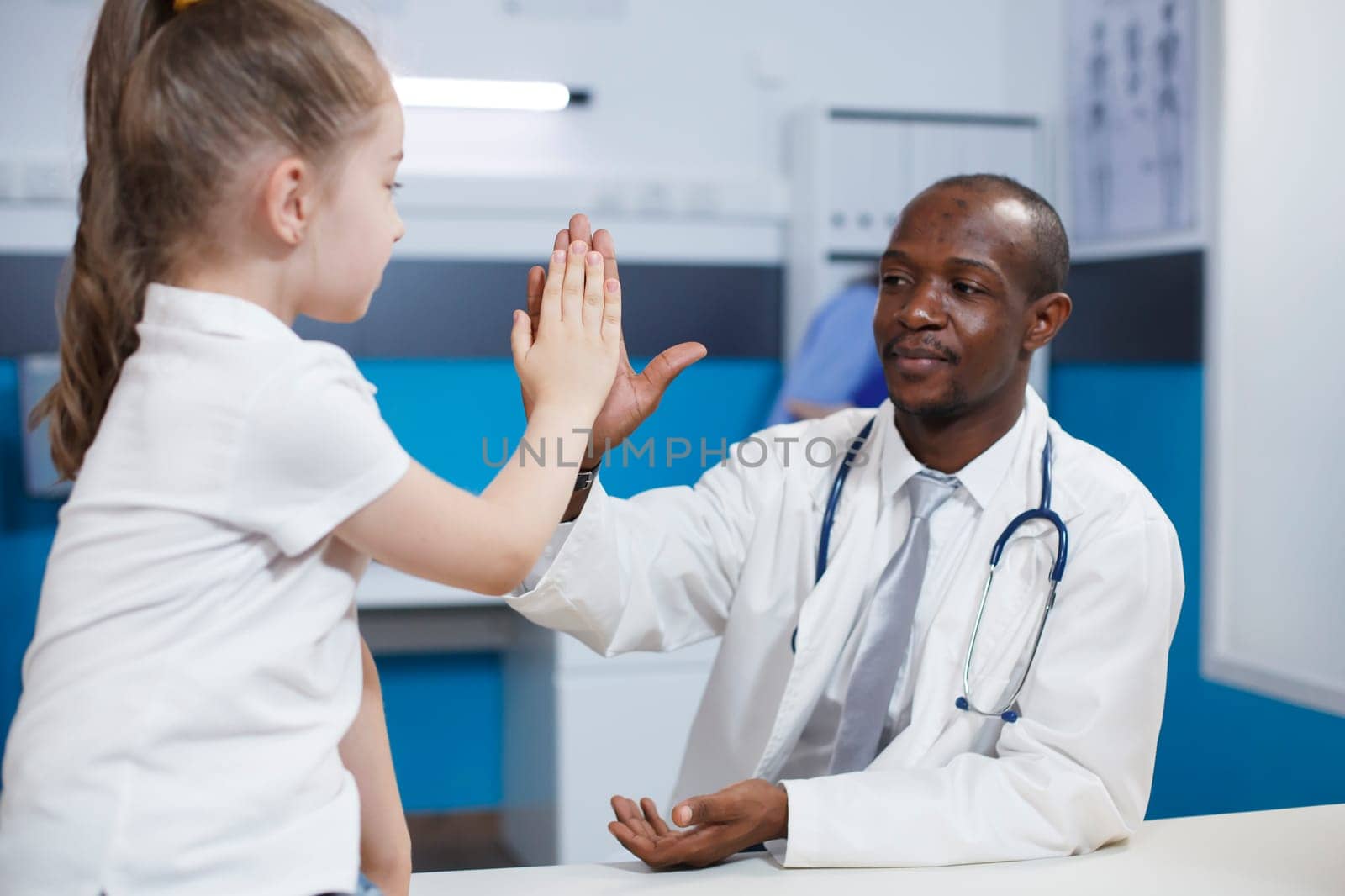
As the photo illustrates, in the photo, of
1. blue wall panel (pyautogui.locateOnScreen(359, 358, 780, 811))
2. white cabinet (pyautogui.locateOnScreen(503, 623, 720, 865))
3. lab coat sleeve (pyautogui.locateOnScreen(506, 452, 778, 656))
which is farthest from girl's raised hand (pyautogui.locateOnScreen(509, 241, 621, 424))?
blue wall panel (pyautogui.locateOnScreen(359, 358, 780, 811))

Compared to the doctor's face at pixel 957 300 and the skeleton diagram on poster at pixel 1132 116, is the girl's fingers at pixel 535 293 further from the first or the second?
the skeleton diagram on poster at pixel 1132 116

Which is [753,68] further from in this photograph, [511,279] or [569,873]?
[569,873]

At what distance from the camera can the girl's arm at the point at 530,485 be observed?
0.77 metres

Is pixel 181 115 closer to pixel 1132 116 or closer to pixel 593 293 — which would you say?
pixel 593 293

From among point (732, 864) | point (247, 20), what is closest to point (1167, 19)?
point (732, 864)

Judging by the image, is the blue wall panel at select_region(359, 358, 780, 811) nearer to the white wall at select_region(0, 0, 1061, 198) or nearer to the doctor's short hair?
→ the white wall at select_region(0, 0, 1061, 198)

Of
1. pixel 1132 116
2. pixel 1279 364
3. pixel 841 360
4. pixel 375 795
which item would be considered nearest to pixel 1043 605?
pixel 375 795

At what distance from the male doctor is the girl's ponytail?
389 mm

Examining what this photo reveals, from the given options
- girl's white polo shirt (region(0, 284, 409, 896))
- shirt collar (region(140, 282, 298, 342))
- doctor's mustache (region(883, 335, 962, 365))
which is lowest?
girl's white polo shirt (region(0, 284, 409, 896))

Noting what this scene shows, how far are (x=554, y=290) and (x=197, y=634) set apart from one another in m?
0.38

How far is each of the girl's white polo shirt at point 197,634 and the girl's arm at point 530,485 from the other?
1.2 inches

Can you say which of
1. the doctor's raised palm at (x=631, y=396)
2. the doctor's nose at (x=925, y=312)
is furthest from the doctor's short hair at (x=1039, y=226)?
the doctor's raised palm at (x=631, y=396)

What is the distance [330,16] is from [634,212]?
2.71m

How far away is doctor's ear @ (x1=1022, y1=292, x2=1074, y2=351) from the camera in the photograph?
1.49 m
